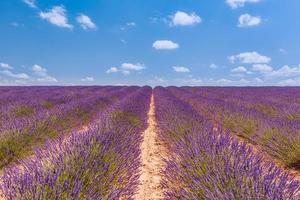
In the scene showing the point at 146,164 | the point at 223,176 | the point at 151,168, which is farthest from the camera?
the point at 146,164

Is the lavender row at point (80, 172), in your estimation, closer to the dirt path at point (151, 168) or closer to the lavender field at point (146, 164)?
the lavender field at point (146, 164)

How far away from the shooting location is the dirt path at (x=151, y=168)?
3151 millimetres

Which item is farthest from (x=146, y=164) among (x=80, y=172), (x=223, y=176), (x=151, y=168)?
(x=223, y=176)

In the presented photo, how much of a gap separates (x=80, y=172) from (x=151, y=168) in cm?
192

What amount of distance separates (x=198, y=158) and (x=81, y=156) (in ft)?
3.39

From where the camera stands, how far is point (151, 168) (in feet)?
13.5

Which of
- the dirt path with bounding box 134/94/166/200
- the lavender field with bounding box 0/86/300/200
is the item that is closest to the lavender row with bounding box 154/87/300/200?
the lavender field with bounding box 0/86/300/200

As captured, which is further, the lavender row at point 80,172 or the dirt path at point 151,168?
the dirt path at point 151,168

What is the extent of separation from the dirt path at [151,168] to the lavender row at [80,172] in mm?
293

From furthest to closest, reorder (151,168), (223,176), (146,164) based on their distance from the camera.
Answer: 1. (146,164)
2. (151,168)
3. (223,176)

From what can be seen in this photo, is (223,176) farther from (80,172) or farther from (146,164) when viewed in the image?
(146,164)

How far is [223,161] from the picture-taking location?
2623mm

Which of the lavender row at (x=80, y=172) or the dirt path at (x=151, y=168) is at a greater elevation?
the lavender row at (x=80, y=172)

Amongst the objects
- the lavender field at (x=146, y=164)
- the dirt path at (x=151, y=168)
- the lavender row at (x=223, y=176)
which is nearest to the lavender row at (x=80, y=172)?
the lavender field at (x=146, y=164)
